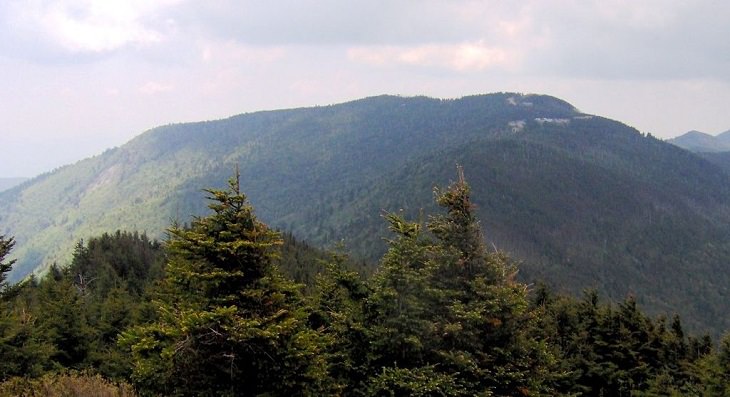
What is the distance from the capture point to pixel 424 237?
20781 millimetres

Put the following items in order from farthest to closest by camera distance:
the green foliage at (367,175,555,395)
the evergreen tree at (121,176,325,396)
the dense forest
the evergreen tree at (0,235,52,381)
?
the evergreen tree at (0,235,52,381), the green foliage at (367,175,555,395), the dense forest, the evergreen tree at (121,176,325,396)

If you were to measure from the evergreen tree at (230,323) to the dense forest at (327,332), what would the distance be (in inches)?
1.5

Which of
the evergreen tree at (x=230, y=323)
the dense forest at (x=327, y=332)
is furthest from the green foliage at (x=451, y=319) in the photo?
the evergreen tree at (x=230, y=323)

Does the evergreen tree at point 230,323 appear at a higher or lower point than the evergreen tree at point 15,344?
higher

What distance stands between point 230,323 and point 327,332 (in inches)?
295

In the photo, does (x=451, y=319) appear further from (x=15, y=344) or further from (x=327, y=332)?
(x=15, y=344)

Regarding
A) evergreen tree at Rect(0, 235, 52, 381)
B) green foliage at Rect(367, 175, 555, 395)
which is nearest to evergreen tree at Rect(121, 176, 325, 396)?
green foliage at Rect(367, 175, 555, 395)

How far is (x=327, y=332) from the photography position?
2000cm

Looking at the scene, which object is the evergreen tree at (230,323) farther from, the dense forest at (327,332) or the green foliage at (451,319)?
the green foliage at (451,319)

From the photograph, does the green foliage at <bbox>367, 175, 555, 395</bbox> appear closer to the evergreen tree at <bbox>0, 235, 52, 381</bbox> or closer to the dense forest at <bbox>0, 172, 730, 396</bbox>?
the dense forest at <bbox>0, 172, 730, 396</bbox>

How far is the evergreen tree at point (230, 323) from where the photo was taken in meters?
13.1

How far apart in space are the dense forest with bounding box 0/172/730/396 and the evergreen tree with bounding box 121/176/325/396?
1.5 inches

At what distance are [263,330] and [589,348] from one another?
83.1ft

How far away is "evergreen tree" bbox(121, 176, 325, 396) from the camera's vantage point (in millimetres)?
13148
